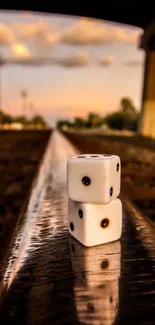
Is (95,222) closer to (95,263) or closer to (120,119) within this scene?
(95,263)

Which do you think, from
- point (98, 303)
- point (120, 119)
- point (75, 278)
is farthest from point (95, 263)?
point (120, 119)

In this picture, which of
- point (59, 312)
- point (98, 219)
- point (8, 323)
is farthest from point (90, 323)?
point (98, 219)

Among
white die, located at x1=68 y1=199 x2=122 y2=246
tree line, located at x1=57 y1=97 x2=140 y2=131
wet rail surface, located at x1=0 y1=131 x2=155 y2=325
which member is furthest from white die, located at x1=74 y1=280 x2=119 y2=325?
tree line, located at x1=57 y1=97 x2=140 y2=131

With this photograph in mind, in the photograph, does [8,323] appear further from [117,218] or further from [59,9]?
[59,9]

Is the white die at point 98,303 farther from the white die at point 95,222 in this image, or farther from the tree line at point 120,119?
the tree line at point 120,119

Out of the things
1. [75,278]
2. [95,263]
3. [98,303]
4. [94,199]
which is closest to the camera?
[98,303]

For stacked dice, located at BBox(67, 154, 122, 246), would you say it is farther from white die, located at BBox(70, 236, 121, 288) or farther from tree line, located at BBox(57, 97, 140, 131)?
tree line, located at BBox(57, 97, 140, 131)

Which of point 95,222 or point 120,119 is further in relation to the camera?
point 120,119
